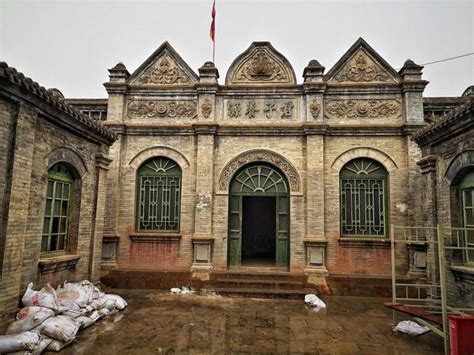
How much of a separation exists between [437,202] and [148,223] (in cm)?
782

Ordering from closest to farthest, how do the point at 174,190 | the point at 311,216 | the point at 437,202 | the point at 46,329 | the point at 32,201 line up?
1. the point at 46,329
2. the point at 32,201
3. the point at 437,202
4. the point at 311,216
5. the point at 174,190

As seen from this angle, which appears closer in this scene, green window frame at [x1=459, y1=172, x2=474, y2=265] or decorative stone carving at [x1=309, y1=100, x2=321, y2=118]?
green window frame at [x1=459, y1=172, x2=474, y2=265]

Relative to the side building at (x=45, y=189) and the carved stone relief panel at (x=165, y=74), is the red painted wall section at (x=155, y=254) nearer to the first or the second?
the side building at (x=45, y=189)

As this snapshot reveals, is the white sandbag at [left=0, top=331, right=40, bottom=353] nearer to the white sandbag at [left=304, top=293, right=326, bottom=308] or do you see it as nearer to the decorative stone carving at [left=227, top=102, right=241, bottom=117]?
the white sandbag at [left=304, top=293, right=326, bottom=308]

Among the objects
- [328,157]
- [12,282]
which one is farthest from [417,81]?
[12,282]

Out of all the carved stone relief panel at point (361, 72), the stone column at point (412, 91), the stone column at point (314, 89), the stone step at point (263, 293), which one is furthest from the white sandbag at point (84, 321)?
the stone column at point (412, 91)

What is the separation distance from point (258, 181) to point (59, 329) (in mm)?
6318

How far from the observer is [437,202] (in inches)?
291

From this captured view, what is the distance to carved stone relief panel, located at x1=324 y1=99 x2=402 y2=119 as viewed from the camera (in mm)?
9617

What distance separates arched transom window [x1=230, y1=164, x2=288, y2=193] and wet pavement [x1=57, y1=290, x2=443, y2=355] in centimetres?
329

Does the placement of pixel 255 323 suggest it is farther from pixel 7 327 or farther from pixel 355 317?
pixel 7 327

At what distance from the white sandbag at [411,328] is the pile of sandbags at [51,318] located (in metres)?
5.62

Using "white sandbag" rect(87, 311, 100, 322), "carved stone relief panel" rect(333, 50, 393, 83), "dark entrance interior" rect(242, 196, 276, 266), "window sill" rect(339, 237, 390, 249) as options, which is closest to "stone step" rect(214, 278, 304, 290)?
"window sill" rect(339, 237, 390, 249)

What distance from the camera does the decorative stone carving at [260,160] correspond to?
9.43 meters
